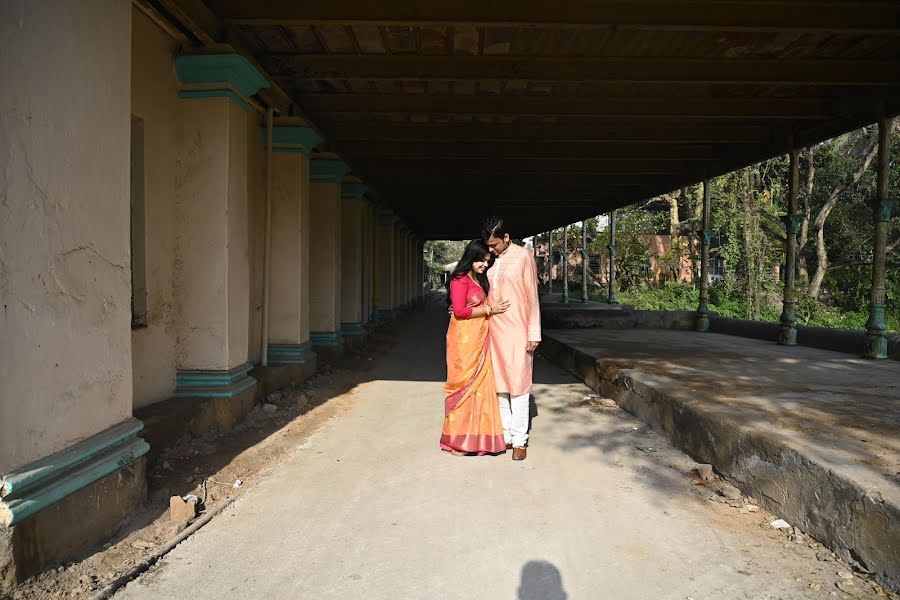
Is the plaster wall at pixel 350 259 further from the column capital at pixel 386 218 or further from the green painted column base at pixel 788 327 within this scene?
the green painted column base at pixel 788 327

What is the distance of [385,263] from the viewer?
16.2 meters

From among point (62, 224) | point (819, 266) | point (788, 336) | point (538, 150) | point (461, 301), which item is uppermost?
point (538, 150)

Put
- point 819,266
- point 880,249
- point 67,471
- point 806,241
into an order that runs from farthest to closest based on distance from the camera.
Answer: point 819,266, point 806,241, point 880,249, point 67,471

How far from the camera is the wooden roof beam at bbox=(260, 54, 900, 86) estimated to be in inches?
221

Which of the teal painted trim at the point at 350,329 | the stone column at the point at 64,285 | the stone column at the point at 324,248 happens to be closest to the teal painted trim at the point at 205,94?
the stone column at the point at 64,285

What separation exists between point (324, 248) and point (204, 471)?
191 inches

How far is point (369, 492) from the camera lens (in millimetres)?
3561

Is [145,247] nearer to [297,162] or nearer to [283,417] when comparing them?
[283,417]

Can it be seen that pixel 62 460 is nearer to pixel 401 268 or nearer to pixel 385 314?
pixel 385 314

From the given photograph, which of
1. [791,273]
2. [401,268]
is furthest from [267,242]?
[401,268]

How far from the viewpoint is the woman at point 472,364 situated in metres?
4.20

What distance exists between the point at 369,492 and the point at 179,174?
118 inches

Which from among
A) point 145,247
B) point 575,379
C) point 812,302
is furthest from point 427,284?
point 145,247

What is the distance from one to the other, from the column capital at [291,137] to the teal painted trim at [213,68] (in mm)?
1777
